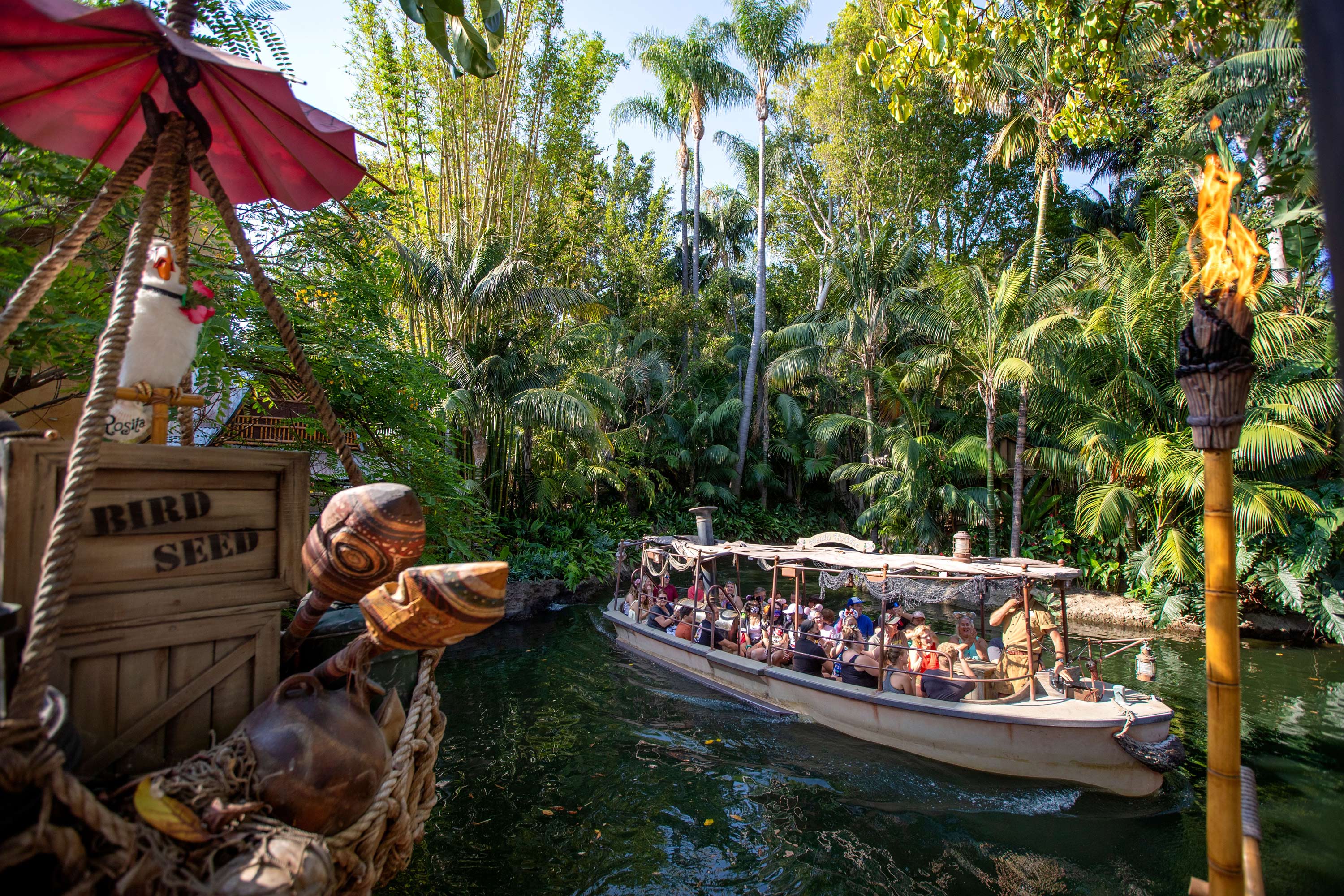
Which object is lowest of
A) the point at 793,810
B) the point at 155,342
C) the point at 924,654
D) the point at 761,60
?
the point at 793,810

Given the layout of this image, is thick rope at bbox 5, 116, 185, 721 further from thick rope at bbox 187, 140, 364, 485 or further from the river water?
the river water

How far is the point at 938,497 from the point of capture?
1988 centimetres

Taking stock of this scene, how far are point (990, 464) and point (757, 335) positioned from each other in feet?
36.8

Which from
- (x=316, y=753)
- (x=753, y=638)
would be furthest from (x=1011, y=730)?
(x=316, y=753)

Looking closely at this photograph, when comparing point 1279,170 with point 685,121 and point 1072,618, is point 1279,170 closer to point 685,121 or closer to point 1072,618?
point 1072,618

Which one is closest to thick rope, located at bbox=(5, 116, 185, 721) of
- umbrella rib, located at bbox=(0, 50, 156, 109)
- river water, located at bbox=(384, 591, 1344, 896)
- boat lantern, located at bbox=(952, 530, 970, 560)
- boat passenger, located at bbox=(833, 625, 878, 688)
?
umbrella rib, located at bbox=(0, 50, 156, 109)

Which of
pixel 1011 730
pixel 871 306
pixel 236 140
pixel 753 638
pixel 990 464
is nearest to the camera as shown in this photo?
pixel 236 140

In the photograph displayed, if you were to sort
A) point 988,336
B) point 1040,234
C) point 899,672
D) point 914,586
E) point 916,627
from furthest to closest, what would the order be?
point 1040,234, point 988,336, point 914,586, point 916,627, point 899,672

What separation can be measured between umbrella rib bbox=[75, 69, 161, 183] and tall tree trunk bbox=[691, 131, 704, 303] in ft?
86.9

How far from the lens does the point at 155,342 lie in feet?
7.54

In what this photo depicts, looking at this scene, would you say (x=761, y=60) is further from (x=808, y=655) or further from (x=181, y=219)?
(x=181, y=219)

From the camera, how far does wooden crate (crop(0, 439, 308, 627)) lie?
175 centimetres

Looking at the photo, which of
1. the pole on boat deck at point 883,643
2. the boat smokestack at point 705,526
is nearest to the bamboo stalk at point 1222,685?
the pole on boat deck at point 883,643

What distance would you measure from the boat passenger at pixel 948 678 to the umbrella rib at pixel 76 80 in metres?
8.90
